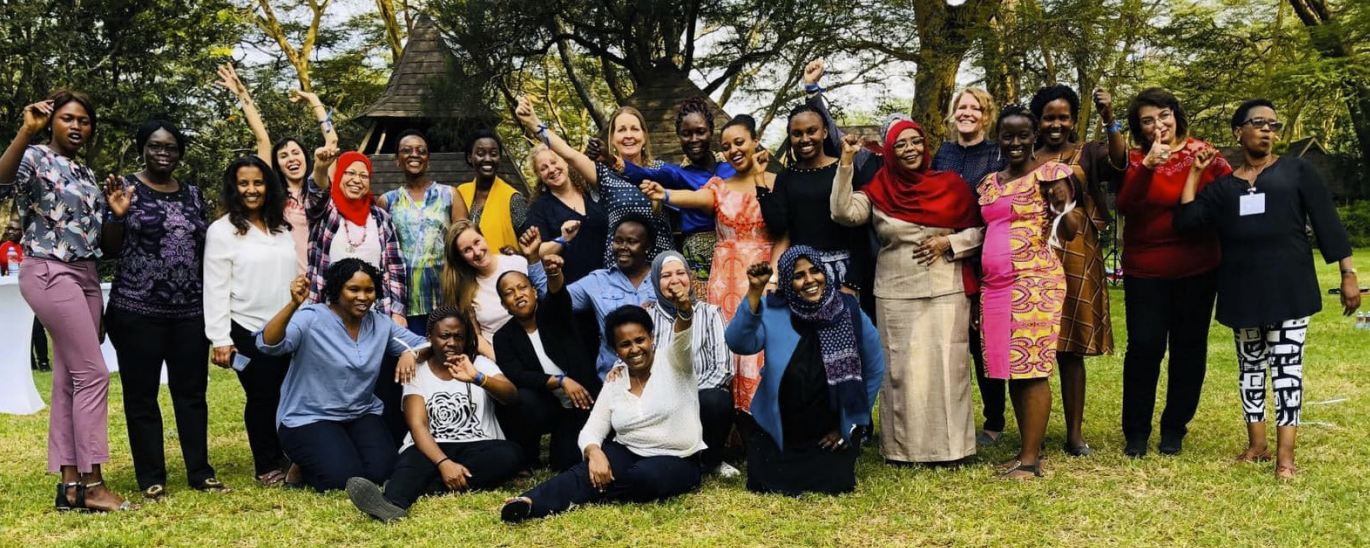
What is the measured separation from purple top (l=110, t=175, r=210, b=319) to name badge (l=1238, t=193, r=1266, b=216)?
5207 mm

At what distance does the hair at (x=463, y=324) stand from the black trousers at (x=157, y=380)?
3.70 ft

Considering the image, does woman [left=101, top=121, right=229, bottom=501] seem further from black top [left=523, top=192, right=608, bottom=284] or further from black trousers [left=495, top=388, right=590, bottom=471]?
black top [left=523, top=192, right=608, bottom=284]

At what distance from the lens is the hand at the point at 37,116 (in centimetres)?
483

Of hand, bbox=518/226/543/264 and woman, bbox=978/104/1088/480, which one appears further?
hand, bbox=518/226/543/264

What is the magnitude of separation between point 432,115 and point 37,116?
44.7ft

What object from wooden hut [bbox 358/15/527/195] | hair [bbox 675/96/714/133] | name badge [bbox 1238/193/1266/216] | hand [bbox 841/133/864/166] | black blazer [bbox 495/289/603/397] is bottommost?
black blazer [bbox 495/289/603/397]

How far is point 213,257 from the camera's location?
5488 millimetres

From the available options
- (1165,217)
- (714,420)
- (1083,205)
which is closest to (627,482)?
(714,420)

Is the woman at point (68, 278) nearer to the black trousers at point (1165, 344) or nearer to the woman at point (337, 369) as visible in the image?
the woman at point (337, 369)

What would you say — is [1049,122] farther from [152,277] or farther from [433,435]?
[152,277]

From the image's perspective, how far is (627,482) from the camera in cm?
505

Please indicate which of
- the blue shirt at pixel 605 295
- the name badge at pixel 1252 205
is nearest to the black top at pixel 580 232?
the blue shirt at pixel 605 295

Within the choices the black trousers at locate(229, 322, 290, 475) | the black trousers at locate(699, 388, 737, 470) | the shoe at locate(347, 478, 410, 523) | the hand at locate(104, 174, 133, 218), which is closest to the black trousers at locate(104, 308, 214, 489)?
the black trousers at locate(229, 322, 290, 475)

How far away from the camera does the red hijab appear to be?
5551 mm
